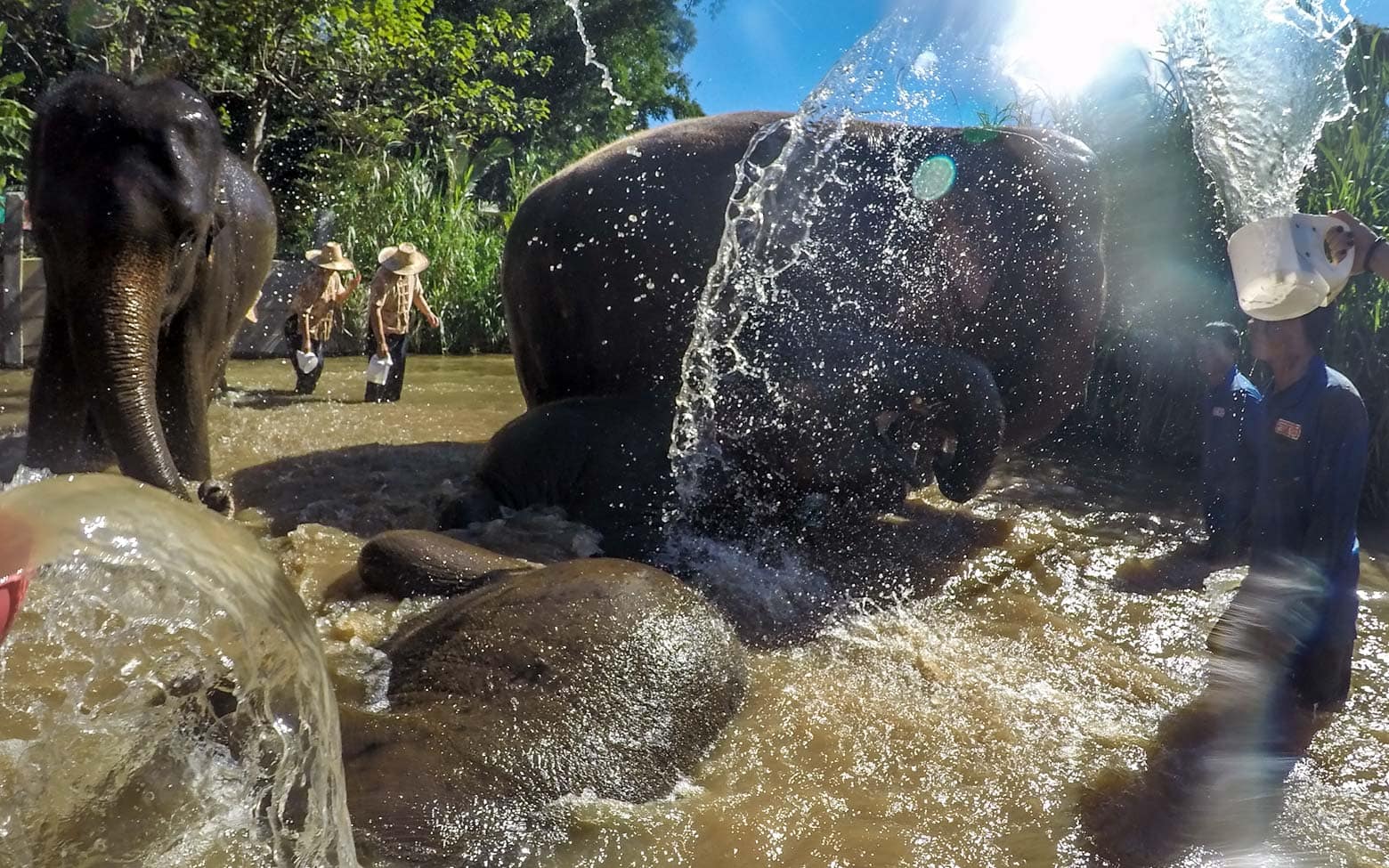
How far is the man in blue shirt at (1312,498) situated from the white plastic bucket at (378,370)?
6.09m

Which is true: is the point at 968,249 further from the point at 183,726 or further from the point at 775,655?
the point at 183,726

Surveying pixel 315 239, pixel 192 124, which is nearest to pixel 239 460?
pixel 192 124

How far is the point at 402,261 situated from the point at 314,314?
31.5 inches

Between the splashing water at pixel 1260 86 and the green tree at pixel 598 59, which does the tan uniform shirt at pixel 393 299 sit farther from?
the green tree at pixel 598 59

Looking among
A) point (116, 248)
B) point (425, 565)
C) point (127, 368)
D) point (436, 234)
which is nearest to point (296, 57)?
point (436, 234)

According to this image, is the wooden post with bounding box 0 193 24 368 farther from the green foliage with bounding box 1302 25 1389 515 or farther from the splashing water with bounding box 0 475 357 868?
the green foliage with bounding box 1302 25 1389 515

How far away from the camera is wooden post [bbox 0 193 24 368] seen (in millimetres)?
8641

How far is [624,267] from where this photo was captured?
15.2 feet

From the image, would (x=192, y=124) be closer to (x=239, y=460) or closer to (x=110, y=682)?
(x=239, y=460)

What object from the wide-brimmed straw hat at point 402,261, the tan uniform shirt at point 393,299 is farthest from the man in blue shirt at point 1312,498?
the wide-brimmed straw hat at point 402,261

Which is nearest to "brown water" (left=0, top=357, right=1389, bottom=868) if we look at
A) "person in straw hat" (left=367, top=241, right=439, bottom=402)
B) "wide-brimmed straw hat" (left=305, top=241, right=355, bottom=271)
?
"person in straw hat" (left=367, top=241, right=439, bottom=402)

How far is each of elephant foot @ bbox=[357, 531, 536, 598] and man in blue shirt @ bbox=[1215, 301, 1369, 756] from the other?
210cm

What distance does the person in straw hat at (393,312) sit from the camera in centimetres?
805

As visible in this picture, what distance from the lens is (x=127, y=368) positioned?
396cm
